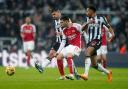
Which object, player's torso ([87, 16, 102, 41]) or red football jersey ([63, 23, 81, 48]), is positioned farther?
red football jersey ([63, 23, 81, 48])

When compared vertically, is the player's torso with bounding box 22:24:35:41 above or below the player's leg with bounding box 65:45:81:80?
above

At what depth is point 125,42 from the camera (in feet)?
99.1

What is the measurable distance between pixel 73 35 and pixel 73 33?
0.06 meters

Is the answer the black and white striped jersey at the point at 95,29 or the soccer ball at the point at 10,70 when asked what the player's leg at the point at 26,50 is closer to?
the soccer ball at the point at 10,70

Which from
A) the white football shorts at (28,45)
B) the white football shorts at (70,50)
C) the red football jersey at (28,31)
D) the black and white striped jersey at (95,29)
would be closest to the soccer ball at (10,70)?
the white football shorts at (70,50)

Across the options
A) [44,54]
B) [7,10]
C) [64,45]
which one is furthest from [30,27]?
[64,45]

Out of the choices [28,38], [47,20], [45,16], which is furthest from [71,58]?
[45,16]

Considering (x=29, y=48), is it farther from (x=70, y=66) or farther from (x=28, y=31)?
(x=70, y=66)

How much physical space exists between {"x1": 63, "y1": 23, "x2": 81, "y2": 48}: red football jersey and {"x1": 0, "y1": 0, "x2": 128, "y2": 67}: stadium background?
35.8ft

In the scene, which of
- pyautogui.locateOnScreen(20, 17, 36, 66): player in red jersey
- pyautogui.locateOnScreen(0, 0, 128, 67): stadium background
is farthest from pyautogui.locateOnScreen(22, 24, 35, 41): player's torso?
pyautogui.locateOnScreen(0, 0, 128, 67): stadium background

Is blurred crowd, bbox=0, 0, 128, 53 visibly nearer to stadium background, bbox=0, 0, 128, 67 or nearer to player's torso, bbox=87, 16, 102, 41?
stadium background, bbox=0, 0, 128, 67

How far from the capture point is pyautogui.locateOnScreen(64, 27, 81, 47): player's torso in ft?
59.6

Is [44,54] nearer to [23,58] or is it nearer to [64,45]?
[23,58]

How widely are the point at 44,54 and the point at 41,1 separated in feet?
13.0
